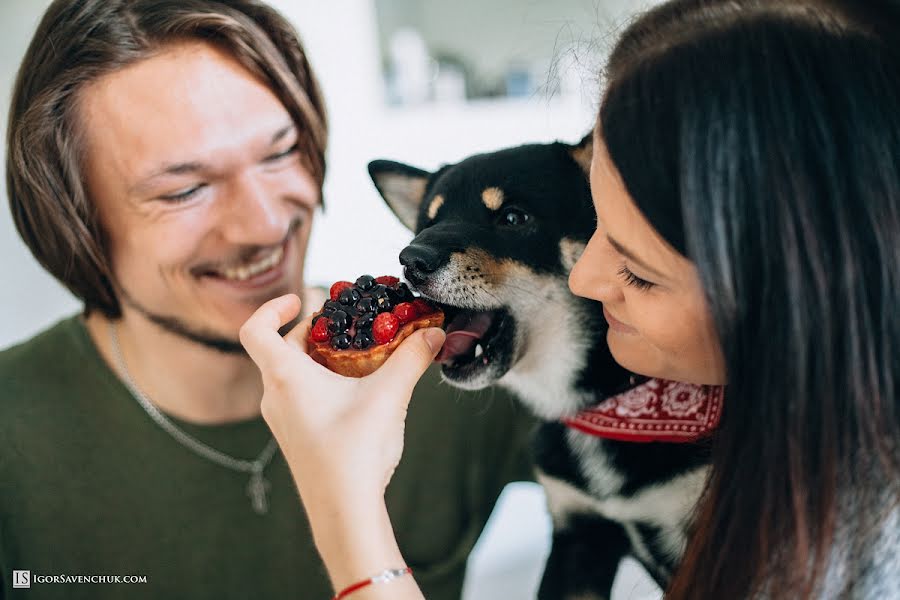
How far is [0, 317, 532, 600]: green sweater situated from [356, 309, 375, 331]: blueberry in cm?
44

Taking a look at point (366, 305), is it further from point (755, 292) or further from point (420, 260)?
point (755, 292)

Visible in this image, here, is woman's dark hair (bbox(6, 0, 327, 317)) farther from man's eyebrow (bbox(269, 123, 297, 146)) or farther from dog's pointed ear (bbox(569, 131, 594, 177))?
dog's pointed ear (bbox(569, 131, 594, 177))

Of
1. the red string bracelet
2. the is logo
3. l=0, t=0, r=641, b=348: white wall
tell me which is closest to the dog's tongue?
the red string bracelet

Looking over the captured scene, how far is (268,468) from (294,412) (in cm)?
57

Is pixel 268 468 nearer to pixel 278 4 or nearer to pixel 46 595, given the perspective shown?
pixel 46 595

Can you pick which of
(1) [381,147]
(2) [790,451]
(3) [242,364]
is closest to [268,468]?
(3) [242,364]

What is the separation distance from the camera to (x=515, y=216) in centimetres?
87

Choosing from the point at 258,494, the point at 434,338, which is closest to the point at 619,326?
the point at 434,338

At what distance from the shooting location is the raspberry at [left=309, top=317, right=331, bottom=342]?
30.2 inches

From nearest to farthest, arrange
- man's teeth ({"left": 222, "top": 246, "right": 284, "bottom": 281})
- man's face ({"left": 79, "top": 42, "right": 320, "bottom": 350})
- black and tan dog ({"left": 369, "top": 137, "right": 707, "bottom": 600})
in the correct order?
black and tan dog ({"left": 369, "top": 137, "right": 707, "bottom": 600}) < man's face ({"left": 79, "top": 42, "right": 320, "bottom": 350}) < man's teeth ({"left": 222, "top": 246, "right": 284, "bottom": 281})

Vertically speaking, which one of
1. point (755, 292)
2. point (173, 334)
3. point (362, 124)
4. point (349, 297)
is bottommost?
point (173, 334)

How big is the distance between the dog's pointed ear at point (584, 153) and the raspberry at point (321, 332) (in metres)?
0.37

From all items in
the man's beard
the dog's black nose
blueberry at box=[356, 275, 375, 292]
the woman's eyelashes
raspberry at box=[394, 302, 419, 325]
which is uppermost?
the woman's eyelashes

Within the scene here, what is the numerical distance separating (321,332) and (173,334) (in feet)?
1.66
